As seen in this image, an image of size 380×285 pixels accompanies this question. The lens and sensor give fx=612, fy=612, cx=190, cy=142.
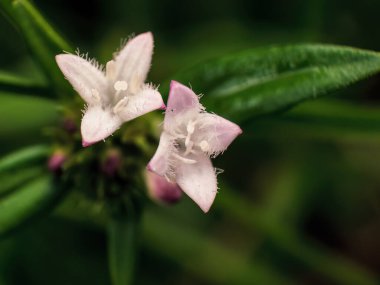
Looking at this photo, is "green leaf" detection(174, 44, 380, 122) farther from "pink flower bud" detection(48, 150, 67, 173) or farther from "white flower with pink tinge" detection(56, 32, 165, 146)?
"pink flower bud" detection(48, 150, 67, 173)

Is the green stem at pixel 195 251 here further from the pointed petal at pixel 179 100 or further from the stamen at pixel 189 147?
the pointed petal at pixel 179 100

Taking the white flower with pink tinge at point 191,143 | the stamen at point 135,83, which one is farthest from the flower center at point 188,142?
the stamen at point 135,83

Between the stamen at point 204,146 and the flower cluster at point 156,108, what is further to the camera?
the stamen at point 204,146

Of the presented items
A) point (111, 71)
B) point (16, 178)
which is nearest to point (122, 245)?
point (16, 178)

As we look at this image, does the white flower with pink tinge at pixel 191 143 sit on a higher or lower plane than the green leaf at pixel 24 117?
→ lower

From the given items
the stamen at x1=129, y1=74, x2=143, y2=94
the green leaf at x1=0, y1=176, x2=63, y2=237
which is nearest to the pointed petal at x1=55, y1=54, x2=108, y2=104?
the stamen at x1=129, y1=74, x2=143, y2=94

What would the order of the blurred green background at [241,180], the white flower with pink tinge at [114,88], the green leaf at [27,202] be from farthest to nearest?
the blurred green background at [241,180]
the green leaf at [27,202]
the white flower with pink tinge at [114,88]
